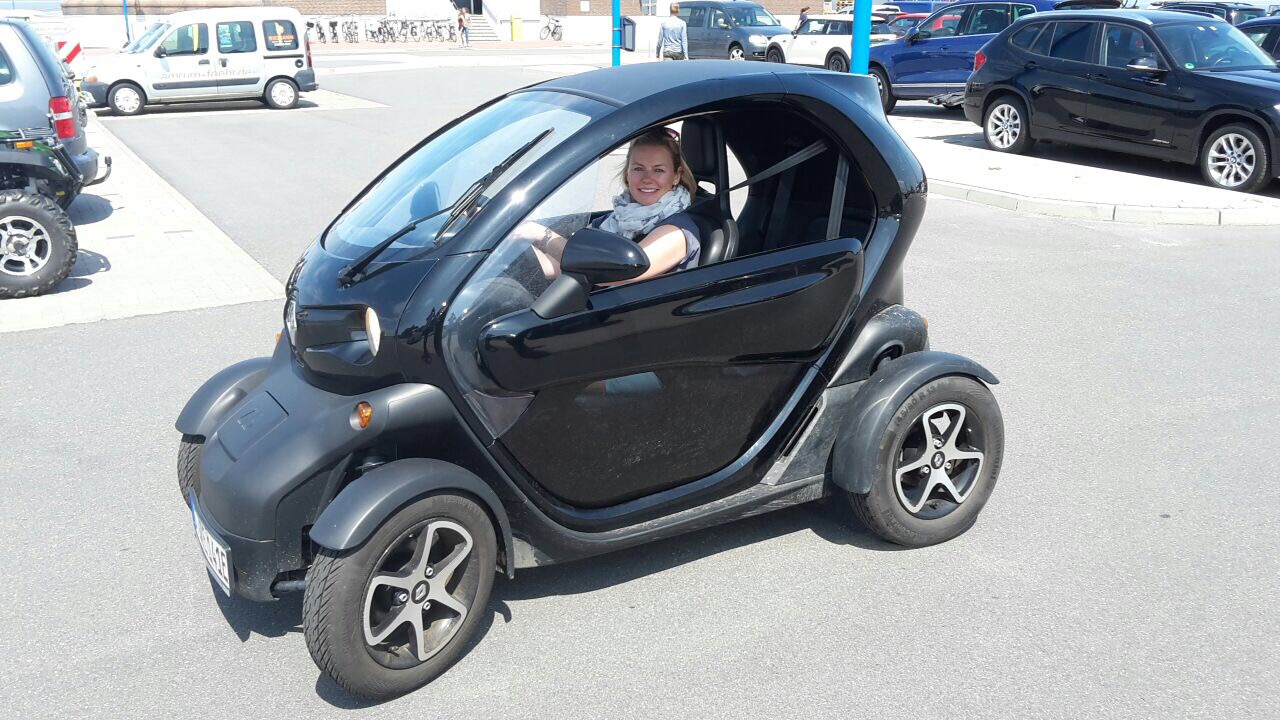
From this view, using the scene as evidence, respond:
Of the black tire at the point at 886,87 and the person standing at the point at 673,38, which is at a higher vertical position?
the person standing at the point at 673,38

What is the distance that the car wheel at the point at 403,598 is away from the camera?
295 cm

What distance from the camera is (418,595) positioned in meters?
3.12

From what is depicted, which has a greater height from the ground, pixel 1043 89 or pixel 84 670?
pixel 1043 89

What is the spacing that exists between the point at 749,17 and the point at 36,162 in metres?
20.7

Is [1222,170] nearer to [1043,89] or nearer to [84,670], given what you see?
[1043,89]

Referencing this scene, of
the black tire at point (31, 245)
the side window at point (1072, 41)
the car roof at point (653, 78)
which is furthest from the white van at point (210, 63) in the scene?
the car roof at point (653, 78)

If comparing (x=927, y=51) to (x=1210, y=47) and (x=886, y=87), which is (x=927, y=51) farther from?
(x=1210, y=47)

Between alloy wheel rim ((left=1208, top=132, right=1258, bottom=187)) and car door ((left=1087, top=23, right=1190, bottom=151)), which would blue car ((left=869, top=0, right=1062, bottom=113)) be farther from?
alloy wheel rim ((left=1208, top=132, right=1258, bottom=187))

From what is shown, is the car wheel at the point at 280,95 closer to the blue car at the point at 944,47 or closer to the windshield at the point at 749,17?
the blue car at the point at 944,47

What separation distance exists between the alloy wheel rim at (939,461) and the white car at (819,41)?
18253 mm

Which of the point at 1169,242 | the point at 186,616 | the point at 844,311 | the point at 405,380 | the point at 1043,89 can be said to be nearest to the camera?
the point at 405,380

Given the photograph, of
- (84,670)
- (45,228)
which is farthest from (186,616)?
(45,228)

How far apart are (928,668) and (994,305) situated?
4.32m

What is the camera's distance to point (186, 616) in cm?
359
